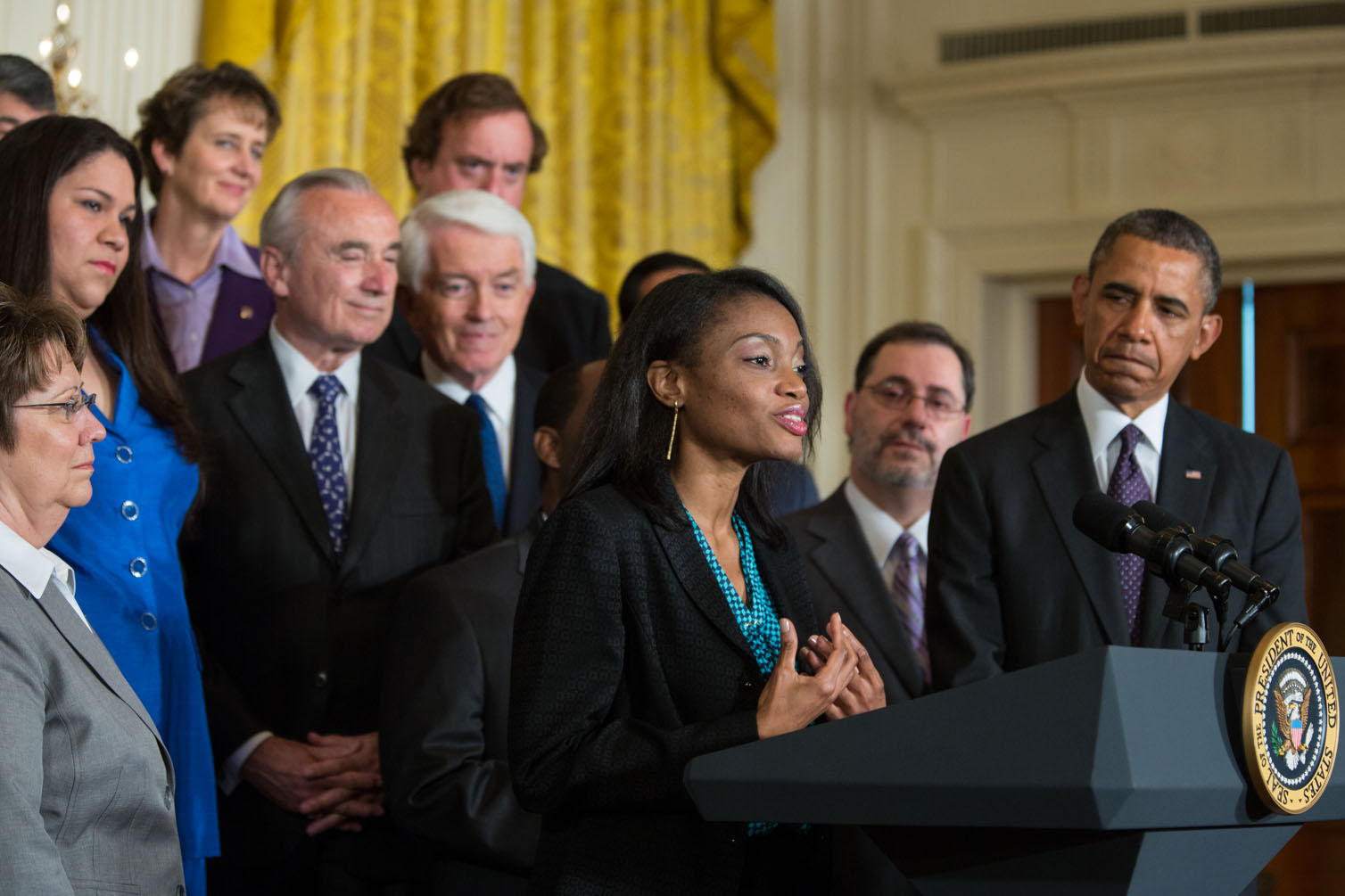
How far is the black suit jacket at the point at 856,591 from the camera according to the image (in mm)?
3182

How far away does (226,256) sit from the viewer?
3799 mm

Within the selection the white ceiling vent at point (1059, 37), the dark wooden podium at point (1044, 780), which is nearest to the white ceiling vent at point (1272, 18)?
the white ceiling vent at point (1059, 37)

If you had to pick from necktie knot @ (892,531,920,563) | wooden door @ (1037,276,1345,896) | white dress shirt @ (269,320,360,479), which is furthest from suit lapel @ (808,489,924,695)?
wooden door @ (1037,276,1345,896)

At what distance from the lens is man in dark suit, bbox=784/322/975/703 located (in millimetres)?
3254

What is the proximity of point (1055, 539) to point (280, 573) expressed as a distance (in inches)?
54.2

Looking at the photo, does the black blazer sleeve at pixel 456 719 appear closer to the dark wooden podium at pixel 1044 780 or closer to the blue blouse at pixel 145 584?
the blue blouse at pixel 145 584

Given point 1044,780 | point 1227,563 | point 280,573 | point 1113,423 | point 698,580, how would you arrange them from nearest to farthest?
point 1044,780 < point 1227,563 < point 698,580 < point 1113,423 < point 280,573

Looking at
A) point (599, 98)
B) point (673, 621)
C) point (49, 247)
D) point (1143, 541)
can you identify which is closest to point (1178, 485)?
point (1143, 541)

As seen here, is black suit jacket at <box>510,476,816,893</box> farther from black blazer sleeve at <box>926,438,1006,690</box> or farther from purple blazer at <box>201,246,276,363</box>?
purple blazer at <box>201,246,276,363</box>

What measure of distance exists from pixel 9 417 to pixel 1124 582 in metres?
1.65

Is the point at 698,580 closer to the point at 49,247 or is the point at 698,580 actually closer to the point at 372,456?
the point at 372,456

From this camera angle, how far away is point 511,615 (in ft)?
8.88

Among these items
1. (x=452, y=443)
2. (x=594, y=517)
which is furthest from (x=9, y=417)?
(x=452, y=443)

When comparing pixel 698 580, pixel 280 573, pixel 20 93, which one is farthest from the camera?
pixel 20 93
